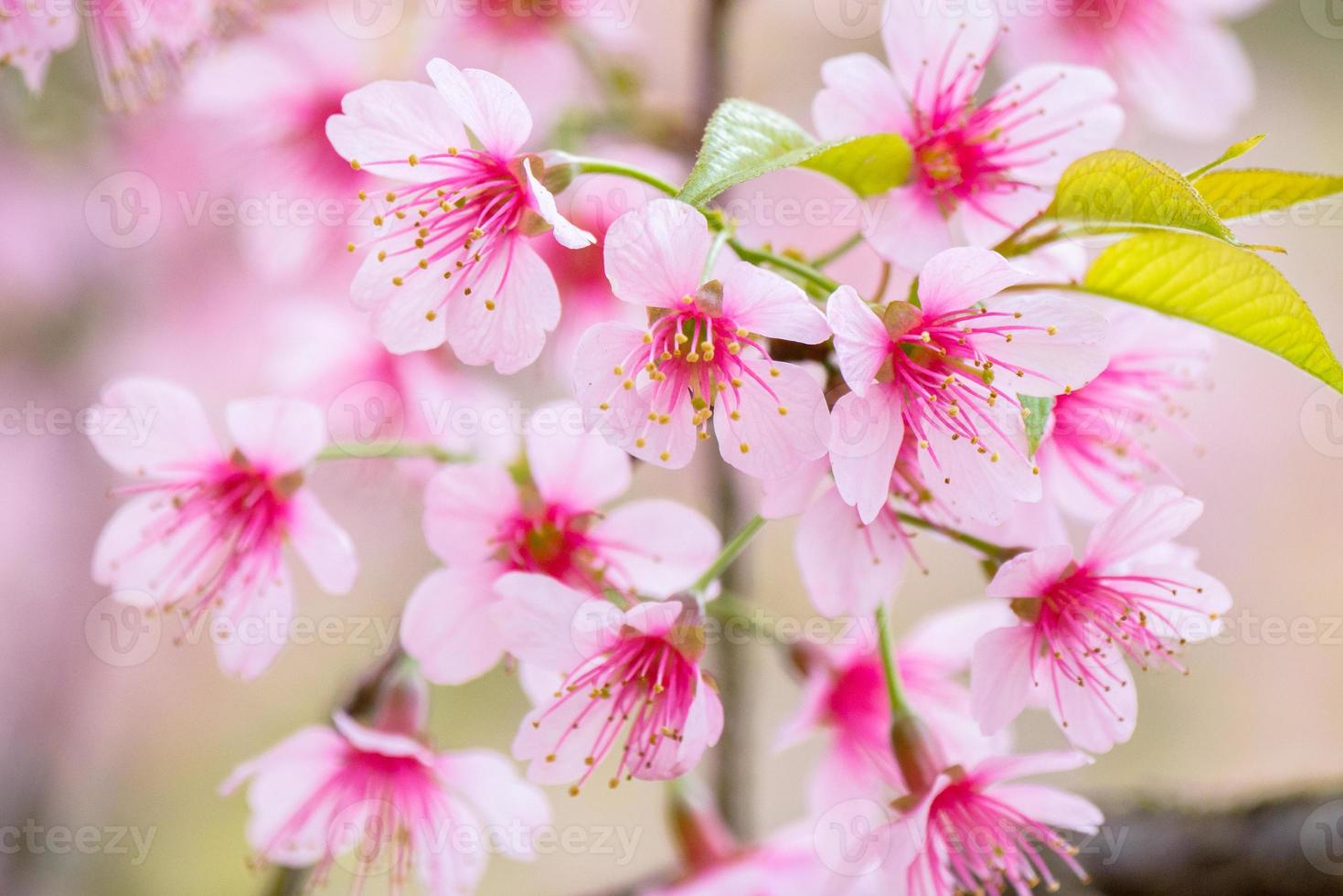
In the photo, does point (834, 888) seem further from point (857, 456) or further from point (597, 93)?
point (597, 93)

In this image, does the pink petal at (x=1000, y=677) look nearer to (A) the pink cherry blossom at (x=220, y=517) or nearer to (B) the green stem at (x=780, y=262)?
(B) the green stem at (x=780, y=262)

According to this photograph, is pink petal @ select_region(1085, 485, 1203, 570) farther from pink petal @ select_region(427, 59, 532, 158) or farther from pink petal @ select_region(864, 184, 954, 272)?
pink petal @ select_region(427, 59, 532, 158)

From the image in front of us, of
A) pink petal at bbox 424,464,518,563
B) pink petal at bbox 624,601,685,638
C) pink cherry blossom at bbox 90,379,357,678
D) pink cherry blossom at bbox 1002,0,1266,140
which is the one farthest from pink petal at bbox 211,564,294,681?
pink cherry blossom at bbox 1002,0,1266,140

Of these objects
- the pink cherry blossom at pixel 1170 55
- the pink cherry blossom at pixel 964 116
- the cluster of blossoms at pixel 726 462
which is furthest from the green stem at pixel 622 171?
the pink cherry blossom at pixel 1170 55

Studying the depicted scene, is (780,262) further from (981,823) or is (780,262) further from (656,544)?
(981,823)

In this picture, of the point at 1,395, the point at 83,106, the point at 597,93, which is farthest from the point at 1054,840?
the point at 1,395

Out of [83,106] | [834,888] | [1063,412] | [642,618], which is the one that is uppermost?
[83,106]
